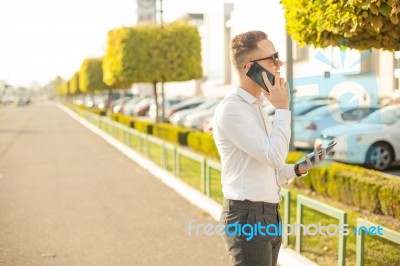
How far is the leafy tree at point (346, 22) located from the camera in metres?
3.98

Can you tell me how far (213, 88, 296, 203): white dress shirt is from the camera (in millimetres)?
2441

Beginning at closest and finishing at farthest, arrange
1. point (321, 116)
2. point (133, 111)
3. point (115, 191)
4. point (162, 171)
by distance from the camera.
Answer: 1. point (115, 191)
2. point (162, 171)
3. point (321, 116)
4. point (133, 111)

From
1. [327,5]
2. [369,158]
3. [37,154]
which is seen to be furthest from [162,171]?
[327,5]

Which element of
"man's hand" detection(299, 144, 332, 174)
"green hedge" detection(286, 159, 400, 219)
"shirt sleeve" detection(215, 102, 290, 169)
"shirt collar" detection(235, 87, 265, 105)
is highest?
"shirt collar" detection(235, 87, 265, 105)

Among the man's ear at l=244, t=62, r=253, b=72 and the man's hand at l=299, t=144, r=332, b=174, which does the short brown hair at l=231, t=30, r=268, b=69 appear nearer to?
the man's ear at l=244, t=62, r=253, b=72

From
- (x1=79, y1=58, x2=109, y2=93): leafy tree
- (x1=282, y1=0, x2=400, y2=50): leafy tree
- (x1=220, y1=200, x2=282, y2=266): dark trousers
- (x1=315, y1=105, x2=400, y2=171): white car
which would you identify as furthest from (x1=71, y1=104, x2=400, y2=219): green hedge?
(x1=79, y1=58, x2=109, y2=93): leafy tree

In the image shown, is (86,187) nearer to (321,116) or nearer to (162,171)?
(162,171)

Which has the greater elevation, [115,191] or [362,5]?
[362,5]

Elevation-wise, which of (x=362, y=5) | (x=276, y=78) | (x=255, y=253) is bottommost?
(x=255, y=253)

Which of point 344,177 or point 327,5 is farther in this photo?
point 344,177

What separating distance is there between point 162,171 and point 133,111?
27249 mm

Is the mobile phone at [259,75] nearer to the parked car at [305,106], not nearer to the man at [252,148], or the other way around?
the man at [252,148]

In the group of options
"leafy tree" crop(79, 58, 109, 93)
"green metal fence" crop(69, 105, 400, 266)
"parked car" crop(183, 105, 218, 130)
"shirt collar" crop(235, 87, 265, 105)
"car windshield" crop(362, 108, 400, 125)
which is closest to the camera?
"shirt collar" crop(235, 87, 265, 105)

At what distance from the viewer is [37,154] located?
50.9 ft
